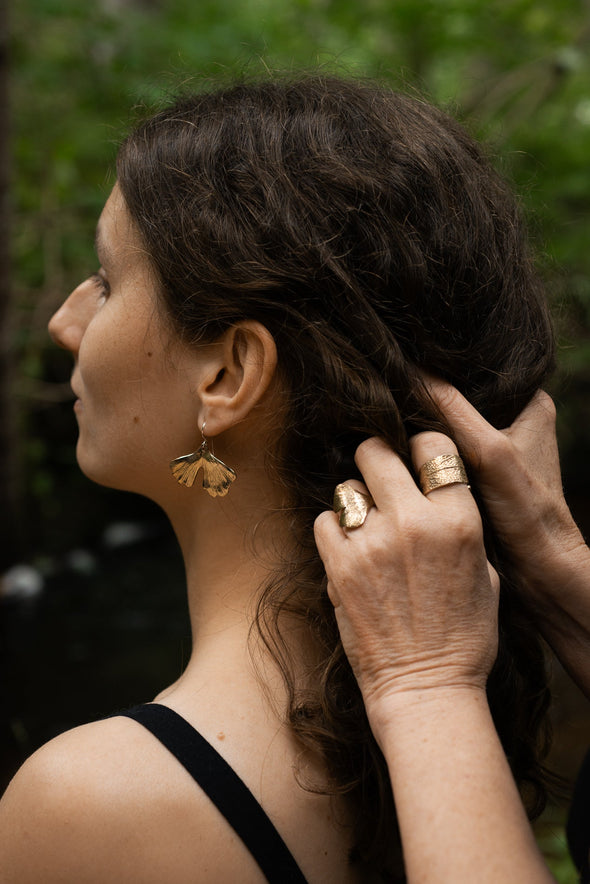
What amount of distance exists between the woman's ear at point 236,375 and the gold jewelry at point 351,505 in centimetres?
28

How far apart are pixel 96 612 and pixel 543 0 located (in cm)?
500

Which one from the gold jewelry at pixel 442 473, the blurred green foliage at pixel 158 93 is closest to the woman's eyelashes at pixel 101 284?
the gold jewelry at pixel 442 473

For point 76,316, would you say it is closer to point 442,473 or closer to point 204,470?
point 204,470

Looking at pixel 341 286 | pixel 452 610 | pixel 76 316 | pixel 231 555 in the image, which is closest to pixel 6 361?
pixel 76 316

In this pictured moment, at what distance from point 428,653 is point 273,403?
1.96 feet

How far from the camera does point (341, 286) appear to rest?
1554 mm

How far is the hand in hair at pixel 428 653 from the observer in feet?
3.85

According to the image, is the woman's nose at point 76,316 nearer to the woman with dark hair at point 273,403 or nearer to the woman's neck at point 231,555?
the woman with dark hair at point 273,403

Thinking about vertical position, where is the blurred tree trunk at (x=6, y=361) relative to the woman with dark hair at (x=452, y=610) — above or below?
below

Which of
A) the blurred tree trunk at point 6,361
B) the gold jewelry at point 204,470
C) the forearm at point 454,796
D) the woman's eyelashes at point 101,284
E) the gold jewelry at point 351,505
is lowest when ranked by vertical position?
the blurred tree trunk at point 6,361

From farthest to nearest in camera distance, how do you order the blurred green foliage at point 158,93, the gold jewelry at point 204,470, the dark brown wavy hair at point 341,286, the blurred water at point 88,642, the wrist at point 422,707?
the blurred green foliage at point 158,93, the blurred water at point 88,642, the gold jewelry at point 204,470, the dark brown wavy hair at point 341,286, the wrist at point 422,707

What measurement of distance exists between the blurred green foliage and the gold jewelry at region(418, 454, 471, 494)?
11.5 feet

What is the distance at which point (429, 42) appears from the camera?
5.68 metres

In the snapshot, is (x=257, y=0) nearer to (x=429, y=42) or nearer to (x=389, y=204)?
(x=429, y=42)
